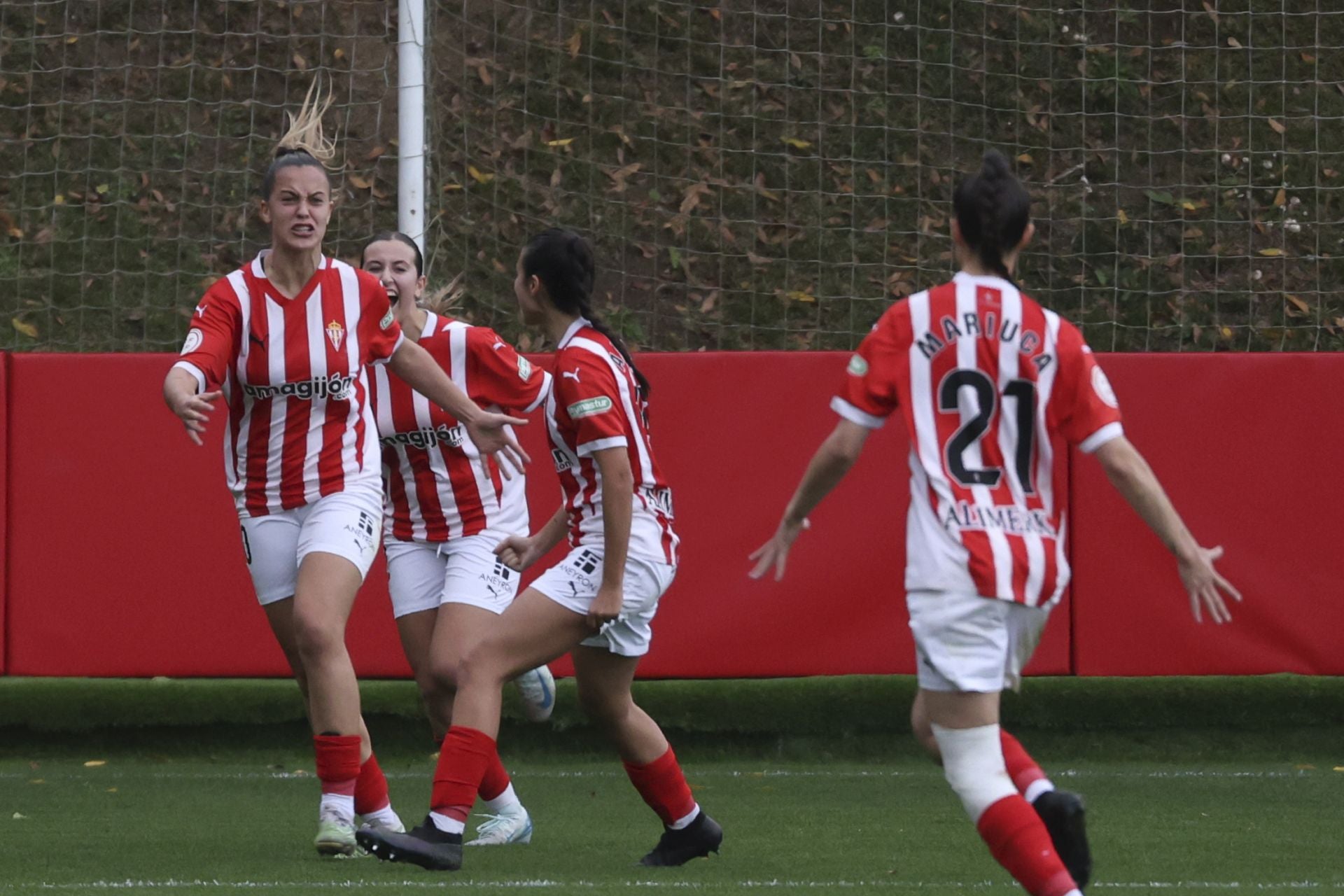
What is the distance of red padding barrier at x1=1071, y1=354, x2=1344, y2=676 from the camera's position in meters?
8.21

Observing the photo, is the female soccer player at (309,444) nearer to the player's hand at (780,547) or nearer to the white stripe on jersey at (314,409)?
the white stripe on jersey at (314,409)

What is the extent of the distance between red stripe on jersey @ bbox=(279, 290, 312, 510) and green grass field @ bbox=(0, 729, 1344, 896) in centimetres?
107

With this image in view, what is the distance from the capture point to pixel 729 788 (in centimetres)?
767

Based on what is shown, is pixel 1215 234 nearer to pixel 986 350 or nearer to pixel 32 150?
pixel 32 150

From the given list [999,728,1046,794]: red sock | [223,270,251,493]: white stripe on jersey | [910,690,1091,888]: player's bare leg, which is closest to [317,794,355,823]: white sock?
[223,270,251,493]: white stripe on jersey

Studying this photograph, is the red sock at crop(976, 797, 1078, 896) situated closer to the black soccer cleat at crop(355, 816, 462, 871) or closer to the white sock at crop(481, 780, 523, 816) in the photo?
the black soccer cleat at crop(355, 816, 462, 871)

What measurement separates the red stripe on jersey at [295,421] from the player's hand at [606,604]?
1085mm

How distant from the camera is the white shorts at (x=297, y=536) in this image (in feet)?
18.7

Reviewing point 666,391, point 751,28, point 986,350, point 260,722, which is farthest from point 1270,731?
point 751,28

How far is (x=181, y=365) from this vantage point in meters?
5.38

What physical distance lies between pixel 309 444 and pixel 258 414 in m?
0.18

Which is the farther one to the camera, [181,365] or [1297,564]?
[1297,564]

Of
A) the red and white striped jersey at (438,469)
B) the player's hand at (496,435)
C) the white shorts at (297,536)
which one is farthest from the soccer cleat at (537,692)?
the white shorts at (297,536)

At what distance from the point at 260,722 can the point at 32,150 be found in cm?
548
